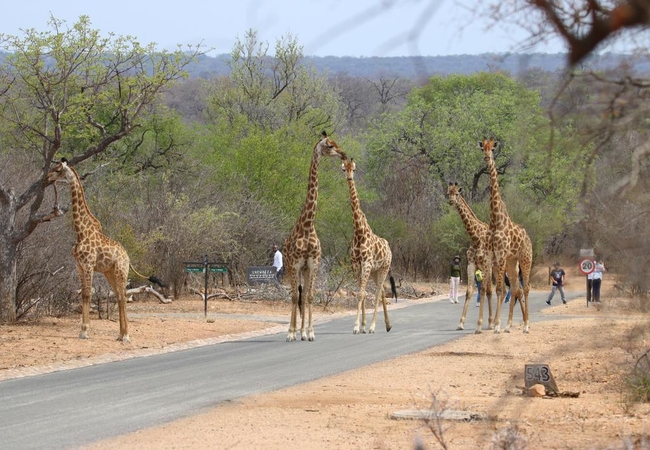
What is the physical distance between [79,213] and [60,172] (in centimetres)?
93

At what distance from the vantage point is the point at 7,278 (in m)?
24.8

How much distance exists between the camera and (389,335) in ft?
83.5

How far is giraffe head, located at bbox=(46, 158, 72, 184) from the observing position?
76.2ft

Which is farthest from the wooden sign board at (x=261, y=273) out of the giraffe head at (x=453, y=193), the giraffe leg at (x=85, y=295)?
the giraffe leg at (x=85, y=295)

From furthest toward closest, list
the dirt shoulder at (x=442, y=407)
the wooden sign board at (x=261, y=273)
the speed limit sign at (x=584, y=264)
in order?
the wooden sign board at (x=261, y=273) < the dirt shoulder at (x=442, y=407) < the speed limit sign at (x=584, y=264)

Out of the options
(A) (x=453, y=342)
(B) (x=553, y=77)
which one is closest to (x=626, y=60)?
(B) (x=553, y=77)

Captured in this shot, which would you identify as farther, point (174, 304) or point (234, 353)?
point (174, 304)

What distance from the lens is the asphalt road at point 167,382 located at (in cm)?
1216

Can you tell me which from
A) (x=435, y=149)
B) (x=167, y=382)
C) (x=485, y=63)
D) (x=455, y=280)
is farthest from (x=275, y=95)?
(x=485, y=63)

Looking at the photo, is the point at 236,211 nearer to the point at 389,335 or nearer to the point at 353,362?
the point at 389,335

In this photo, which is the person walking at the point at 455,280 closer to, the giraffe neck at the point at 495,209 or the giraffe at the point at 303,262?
the giraffe neck at the point at 495,209

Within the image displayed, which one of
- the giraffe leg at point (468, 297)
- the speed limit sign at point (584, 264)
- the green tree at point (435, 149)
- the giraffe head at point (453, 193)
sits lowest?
the giraffe leg at point (468, 297)

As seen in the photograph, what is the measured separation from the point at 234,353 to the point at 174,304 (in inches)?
589

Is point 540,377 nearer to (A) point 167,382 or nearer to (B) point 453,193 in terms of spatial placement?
(A) point 167,382
